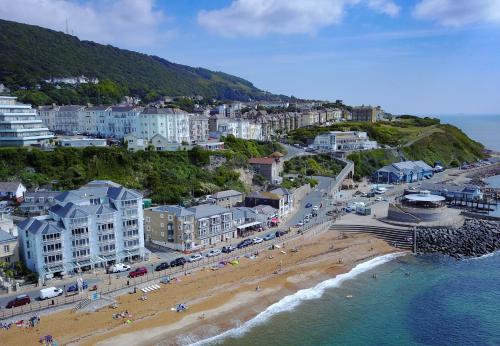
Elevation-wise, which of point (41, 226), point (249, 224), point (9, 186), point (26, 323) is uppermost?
point (9, 186)

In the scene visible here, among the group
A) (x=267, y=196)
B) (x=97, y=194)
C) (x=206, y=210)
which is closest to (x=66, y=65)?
(x=267, y=196)

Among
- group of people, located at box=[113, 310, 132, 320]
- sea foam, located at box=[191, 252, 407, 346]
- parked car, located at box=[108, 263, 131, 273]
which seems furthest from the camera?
parked car, located at box=[108, 263, 131, 273]

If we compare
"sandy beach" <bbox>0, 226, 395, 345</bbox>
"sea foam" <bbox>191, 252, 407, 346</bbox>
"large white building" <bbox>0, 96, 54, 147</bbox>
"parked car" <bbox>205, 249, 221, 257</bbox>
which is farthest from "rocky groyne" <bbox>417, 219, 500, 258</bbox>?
"large white building" <bbox>0, 96, 54, 147</bbox>

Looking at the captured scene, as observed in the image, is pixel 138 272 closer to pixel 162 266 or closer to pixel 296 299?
pixel 162 266

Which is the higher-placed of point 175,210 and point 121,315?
point 175,210

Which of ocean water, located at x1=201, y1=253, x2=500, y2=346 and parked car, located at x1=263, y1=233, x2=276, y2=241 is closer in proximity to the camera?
ocean water, located at x1=201, y1=253, x2=500, y2=346

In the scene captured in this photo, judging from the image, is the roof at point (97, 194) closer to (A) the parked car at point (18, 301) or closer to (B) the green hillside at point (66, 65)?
(A) the parked car at point (18, 301)

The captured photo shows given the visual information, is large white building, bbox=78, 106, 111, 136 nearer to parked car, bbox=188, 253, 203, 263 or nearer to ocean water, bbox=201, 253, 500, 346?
parked car, bbox=188, 253, 203, 263
